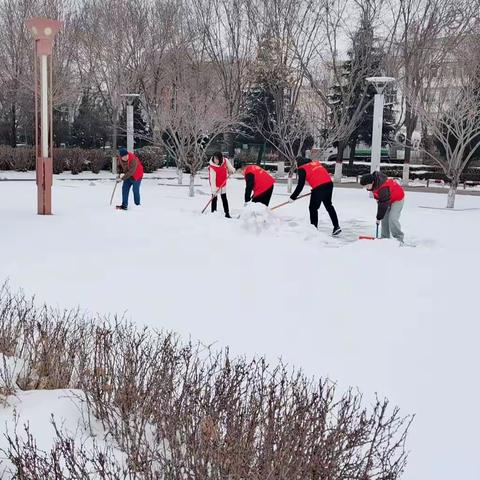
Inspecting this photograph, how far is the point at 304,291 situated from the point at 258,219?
13.5 ft

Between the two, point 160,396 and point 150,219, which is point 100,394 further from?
point 150,219

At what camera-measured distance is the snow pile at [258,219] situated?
10797 mm

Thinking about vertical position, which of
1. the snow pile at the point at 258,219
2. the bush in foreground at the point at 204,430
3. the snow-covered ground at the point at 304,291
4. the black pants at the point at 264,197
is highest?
the black pants at the point at 264,197

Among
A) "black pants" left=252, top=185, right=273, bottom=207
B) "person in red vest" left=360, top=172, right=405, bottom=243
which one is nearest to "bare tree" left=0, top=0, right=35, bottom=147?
"black pants" left=252, top=185, right=273, bottom=207

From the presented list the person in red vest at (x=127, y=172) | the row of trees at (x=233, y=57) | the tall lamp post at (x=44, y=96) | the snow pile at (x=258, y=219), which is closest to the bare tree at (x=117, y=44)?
the row of trees at (x=233, y=57)

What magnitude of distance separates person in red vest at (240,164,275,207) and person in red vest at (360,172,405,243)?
92.9 inches

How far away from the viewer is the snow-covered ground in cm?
430

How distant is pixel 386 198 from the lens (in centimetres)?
991

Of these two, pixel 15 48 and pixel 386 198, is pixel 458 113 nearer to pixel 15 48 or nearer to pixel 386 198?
pixel 386 198

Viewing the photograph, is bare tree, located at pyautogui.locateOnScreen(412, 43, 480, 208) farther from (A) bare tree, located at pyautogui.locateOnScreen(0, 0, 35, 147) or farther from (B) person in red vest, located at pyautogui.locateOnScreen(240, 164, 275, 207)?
(A) bare tree, located at pyautogui.locateOnScreen(0, 0, 35, 147)

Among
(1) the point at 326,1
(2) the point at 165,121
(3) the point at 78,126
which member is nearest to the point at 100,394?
(2) the point at 165,121

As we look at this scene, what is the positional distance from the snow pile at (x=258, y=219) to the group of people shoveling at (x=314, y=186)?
1.59ft

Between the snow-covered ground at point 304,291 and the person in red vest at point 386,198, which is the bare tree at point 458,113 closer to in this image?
the snow-covered ground at point 304,291

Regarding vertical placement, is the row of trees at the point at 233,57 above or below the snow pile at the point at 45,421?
above
